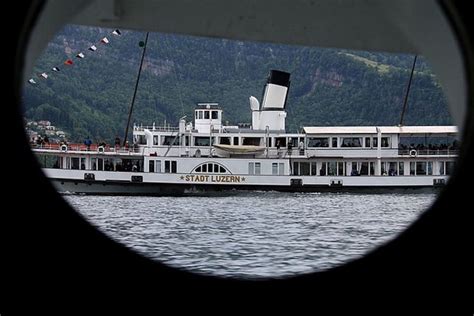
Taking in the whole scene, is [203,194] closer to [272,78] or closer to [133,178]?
[133,178]

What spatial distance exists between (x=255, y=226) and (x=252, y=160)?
971 cm

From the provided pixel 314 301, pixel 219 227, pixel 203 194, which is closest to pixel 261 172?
pixel 203 194

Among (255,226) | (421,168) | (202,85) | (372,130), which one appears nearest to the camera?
(255,226)

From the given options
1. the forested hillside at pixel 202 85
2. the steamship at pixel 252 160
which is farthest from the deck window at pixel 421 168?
the forested hillside at pixel 202 85

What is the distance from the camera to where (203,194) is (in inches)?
1063

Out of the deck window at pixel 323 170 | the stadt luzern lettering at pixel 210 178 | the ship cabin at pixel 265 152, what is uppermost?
the ship cabin at pixel 265 152

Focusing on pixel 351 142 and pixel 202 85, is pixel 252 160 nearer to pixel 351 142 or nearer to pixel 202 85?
pixel 351 142

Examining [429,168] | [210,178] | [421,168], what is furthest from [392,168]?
[210,178]

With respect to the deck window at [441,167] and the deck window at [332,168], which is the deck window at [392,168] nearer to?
the deck window at [441,167]

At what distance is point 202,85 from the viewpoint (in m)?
62.3

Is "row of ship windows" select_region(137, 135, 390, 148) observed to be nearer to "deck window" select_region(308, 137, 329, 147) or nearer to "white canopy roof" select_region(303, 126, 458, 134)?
"deck window" select_region(308, 137, 329, 147)

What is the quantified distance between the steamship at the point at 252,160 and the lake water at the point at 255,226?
Answer: 0.53m

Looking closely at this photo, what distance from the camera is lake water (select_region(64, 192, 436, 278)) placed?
36.6ft

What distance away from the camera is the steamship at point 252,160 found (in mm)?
26812
